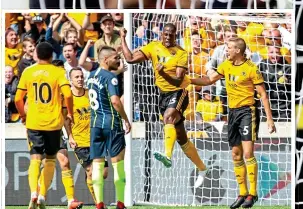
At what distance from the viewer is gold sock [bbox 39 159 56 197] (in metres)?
10.3

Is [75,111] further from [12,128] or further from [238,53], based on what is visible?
[238,53]

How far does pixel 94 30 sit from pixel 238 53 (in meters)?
1.31

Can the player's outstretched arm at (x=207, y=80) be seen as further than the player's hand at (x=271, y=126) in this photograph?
Yes

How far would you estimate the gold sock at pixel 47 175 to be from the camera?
10344 millimetres

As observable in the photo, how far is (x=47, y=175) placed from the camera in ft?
34.0

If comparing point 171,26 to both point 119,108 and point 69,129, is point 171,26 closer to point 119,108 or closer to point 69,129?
point 119,108

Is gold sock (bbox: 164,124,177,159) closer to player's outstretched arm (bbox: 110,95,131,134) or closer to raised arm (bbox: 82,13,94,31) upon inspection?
player's outstretched arm (bbox: 110,95,131,134)

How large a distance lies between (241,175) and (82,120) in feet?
4.96

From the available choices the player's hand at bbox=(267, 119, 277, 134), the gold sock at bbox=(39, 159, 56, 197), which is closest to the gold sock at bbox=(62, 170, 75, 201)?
the gold sock at bbox=(39, 159, 56, 197)

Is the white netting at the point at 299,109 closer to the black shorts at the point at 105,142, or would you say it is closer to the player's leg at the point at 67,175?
the black shorts at the point at 105,142

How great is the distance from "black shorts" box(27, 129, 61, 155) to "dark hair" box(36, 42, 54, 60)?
68cm

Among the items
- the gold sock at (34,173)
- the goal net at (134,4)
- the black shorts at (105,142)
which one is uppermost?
the goal net at (134,4)

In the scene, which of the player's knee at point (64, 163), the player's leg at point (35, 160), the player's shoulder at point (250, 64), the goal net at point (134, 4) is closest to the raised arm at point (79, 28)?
the goal net at point (134, 4)

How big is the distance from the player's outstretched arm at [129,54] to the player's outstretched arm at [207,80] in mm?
508
